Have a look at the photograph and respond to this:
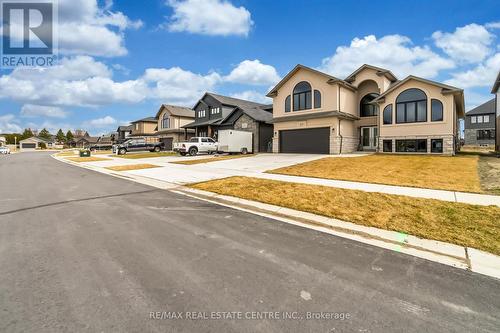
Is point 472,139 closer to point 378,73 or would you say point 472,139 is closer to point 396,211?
point 378,73

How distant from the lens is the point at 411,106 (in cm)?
2306

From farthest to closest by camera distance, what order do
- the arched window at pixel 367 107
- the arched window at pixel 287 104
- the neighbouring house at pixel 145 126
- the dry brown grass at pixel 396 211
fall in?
the neighbouring house at pixel 145 126 < the arched window at pixel 287 104 < the arched window at pixel 367 107 < the dry brown grass at pixel 396 211

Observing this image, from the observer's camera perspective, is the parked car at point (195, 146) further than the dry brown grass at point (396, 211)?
Yes

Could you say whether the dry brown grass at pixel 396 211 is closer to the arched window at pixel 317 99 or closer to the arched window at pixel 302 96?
the arched window at pixel 317 99

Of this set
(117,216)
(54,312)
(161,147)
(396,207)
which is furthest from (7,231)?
(161,147)

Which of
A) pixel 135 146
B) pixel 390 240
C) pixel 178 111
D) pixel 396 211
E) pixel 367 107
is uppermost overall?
pixel 178 111

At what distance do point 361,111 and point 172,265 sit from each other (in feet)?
95.2

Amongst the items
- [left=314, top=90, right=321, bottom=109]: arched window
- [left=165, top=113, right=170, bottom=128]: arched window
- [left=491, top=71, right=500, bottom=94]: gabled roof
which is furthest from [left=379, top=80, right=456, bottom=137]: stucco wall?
[left=165, top=113, right=170, bottom=128]: arched window

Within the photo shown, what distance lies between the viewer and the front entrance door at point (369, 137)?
27842 millimetres

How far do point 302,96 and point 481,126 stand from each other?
151 feet

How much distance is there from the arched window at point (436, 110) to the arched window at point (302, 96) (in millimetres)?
10495

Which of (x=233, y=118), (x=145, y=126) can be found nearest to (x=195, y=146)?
(x=233, y=118)

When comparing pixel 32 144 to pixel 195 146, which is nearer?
pixel 195 146

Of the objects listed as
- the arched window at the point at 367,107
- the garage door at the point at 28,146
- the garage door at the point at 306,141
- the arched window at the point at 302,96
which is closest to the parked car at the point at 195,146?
the garage door at the point at 306,141
